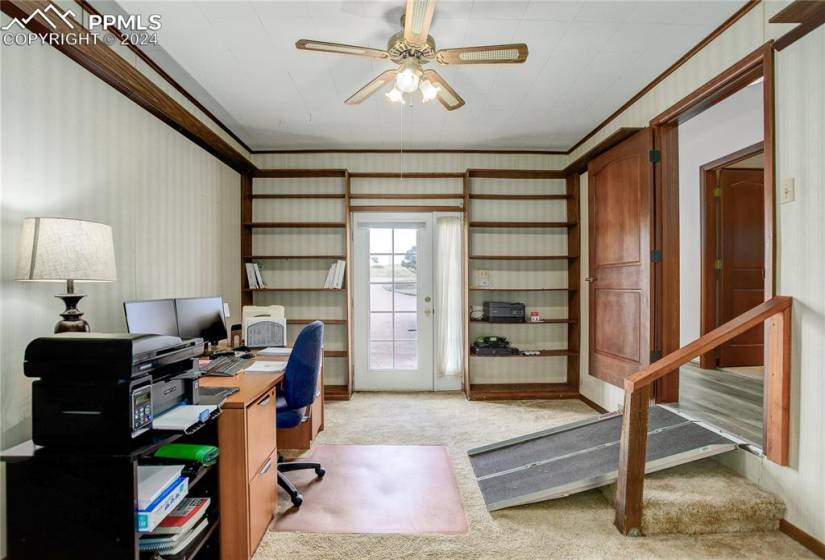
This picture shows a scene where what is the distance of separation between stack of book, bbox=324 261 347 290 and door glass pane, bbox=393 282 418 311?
649 millimetres

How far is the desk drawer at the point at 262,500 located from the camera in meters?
1.88

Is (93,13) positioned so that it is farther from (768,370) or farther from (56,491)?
(768,370)

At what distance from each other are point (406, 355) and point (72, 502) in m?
3.48

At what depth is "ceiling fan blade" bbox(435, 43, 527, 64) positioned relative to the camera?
6.79 ft

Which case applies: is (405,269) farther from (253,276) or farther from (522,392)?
(522,392)

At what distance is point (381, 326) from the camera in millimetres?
4664

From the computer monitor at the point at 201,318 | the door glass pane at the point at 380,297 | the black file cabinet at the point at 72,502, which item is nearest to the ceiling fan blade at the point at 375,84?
the computer monitor at the point at 201,318

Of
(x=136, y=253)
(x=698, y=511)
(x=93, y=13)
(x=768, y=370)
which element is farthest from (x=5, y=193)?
(x=768, y=370)

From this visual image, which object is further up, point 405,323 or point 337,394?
point 405,323

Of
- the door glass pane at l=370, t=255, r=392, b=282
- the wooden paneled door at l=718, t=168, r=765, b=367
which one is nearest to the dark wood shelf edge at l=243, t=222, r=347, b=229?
the door glass pane at l=370, t=255, r=392, b=282

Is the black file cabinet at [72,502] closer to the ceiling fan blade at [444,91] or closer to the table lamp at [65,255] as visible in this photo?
the table lamp at [65,255]

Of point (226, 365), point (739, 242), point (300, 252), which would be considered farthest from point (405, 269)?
point (739, 242)

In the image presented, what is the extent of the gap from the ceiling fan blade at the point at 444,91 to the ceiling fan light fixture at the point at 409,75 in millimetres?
141

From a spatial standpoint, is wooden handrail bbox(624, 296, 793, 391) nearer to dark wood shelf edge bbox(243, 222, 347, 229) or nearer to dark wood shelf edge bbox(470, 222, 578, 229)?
dark wood shelf edge bbox(470, 222, 578, 229)
